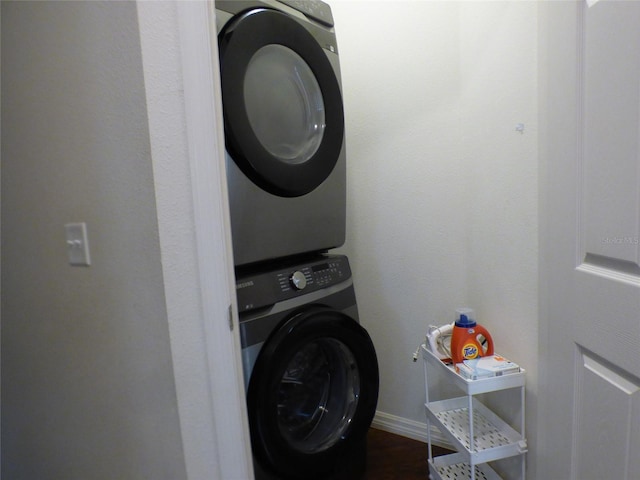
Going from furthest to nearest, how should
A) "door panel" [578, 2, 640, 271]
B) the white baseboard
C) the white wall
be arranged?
the white baseboard < the white wall < "door panel" [578, 2, 640, 271]

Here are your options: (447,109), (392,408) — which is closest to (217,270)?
(447,109)

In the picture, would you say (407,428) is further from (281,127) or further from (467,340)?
(281,127)

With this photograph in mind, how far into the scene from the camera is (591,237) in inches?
37.6

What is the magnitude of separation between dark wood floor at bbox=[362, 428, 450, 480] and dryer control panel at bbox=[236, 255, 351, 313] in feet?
2.74

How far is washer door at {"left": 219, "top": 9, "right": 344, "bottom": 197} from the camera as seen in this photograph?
121 cm

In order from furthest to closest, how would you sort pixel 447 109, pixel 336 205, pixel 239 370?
pixel 447 109, pixel 336 205, pixel 239 370

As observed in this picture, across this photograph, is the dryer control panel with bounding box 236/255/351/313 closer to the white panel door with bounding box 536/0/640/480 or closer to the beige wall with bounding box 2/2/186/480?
the beige wall with bounding box 2/2/186/480

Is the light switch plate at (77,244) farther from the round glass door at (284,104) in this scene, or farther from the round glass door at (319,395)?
the round glass door at (319,395)

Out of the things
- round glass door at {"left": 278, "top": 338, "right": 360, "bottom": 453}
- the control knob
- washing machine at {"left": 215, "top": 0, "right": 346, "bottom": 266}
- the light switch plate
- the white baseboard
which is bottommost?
the white baseboard

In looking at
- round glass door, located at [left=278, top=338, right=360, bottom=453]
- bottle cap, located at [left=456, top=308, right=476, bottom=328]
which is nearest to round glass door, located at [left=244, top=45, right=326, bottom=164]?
round glass door, located at [left=278, top=338, right=360, bottom=453]

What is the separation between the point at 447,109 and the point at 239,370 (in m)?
1.33

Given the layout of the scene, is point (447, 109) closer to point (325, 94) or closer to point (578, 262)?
point (325, 94)

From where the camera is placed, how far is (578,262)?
3.32ft

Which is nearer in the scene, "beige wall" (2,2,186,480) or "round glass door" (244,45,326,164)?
"beige wall" (2,2,186,480)
